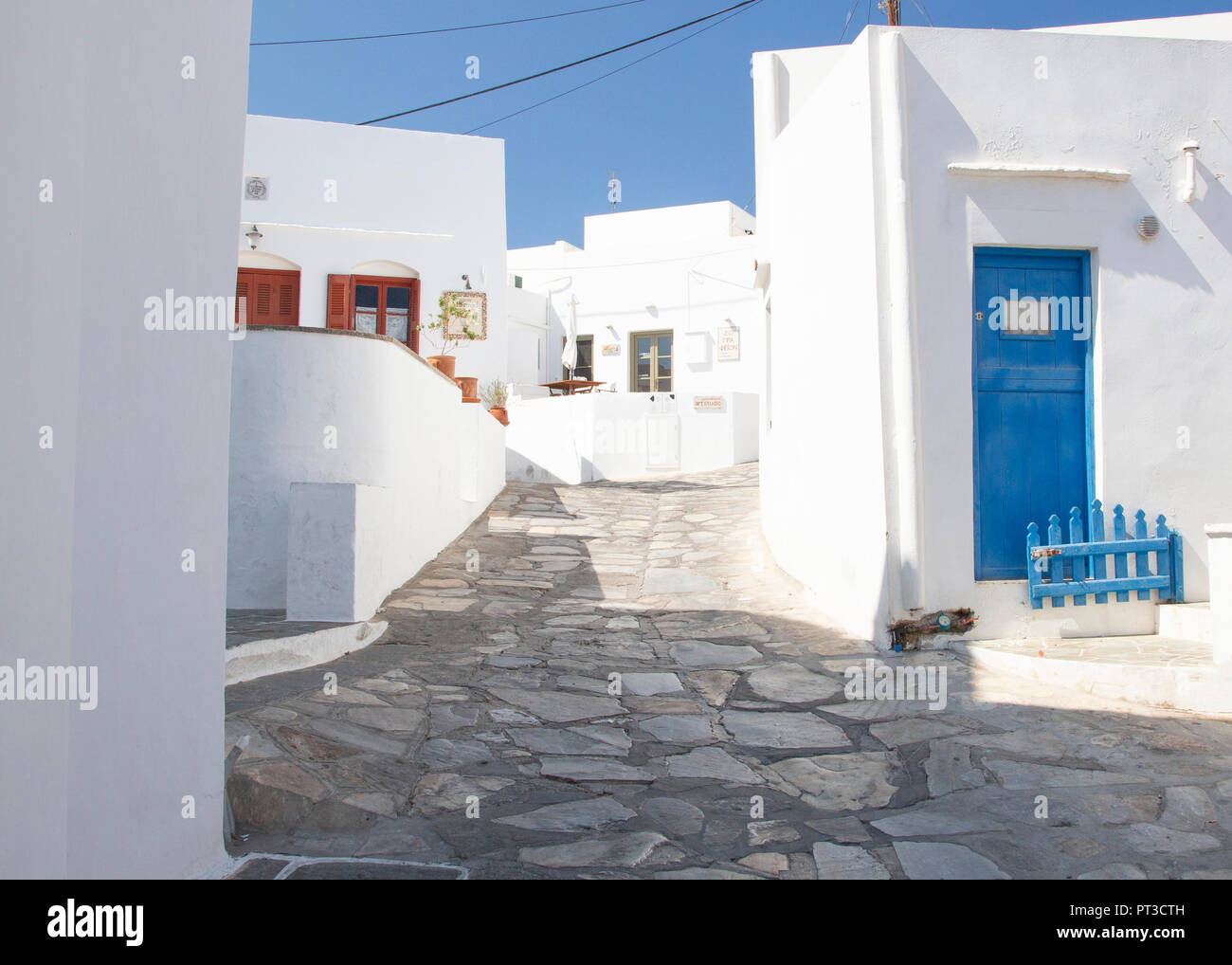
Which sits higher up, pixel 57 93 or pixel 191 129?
pixel 191 129

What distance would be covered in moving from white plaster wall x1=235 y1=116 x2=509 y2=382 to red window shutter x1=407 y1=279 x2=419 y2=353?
11 cm

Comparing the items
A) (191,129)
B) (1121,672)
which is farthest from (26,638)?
(1121,672)

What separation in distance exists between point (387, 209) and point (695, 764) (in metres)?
14.4

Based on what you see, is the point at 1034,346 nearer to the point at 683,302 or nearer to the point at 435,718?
the point at 435,718

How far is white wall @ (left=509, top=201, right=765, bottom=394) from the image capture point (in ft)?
65.2

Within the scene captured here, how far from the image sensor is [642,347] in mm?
21094

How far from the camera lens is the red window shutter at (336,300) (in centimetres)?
1539

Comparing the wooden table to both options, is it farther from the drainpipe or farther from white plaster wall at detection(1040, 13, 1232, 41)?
the drainpipe

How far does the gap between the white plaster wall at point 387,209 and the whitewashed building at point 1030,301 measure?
11362 mm

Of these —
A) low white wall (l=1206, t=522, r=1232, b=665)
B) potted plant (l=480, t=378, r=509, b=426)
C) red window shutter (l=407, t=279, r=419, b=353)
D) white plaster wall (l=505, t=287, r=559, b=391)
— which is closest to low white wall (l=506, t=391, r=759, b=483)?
potted plant (l=480, t=378, r=509, b=426)

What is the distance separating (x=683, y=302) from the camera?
2047cm

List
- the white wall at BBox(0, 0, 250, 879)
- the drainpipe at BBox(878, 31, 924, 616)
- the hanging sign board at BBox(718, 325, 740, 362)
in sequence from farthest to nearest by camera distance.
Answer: the hanging sign board at BBox(718, 325, 740, 362)
the drainpipe at BBox(878, 31, 924, 616)
the white wall at BBox(0, 0, 250, 879)

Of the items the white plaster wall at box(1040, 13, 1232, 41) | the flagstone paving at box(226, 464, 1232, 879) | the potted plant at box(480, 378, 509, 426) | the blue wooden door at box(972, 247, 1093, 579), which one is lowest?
the flagstone paving at box(226, 464, 1232, 879)
